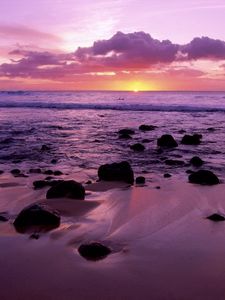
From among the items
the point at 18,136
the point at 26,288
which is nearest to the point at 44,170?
the point at 26,288

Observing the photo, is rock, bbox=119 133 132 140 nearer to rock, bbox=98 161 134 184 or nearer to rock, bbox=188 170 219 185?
rock, bbox=98 161 134 184

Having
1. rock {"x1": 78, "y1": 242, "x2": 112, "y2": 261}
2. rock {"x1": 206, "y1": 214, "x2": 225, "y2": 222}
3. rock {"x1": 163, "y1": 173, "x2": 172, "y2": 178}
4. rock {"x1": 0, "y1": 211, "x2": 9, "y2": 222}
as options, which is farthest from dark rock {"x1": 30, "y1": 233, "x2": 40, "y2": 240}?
rock {"x1": 163, "y1": 173, "x2": 172, "y2": 178}

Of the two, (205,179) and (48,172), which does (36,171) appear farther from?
(205,179)

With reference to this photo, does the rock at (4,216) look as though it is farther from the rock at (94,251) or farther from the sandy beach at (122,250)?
the rock at (94,251)

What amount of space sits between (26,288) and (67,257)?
88 cm

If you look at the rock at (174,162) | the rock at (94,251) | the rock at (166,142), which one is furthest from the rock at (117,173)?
the rock at (166,142)

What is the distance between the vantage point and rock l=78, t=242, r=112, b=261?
5207mm

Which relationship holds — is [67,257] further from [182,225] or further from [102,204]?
A: [102,204]

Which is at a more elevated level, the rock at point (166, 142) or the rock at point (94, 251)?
the rock at point (94, 251)

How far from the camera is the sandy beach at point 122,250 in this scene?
4359mm

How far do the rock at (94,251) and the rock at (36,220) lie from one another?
3.46 feet

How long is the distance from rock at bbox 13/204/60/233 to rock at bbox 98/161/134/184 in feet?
11.1

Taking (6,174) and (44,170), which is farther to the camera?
(44,170)

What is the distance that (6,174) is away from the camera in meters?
10.6
